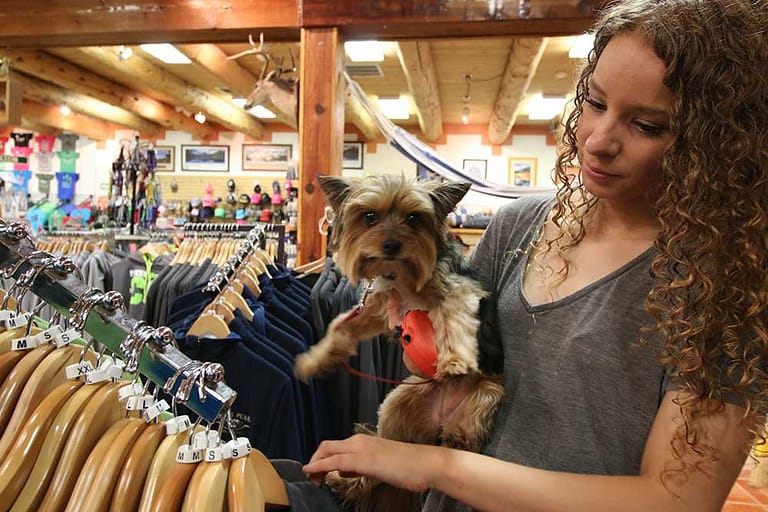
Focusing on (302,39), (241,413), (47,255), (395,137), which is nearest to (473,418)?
(241,413)

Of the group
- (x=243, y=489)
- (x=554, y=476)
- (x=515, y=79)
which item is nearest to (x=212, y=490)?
(x=243, y=489)

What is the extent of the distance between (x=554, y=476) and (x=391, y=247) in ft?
2.27

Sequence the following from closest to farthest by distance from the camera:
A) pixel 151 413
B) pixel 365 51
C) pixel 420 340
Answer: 1. pixel 151 413
2. pixel 420 340
3. pixel 365 51

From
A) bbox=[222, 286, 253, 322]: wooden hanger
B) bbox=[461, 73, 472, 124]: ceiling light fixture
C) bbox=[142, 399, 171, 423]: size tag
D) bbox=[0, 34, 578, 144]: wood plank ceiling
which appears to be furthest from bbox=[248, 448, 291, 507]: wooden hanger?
bbox=[461, 73, 472, 124]: ceiling light fixture

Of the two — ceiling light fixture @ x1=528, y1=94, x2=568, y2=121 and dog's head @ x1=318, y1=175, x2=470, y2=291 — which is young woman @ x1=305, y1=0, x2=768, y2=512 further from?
ceiling light fixture @ x1=528, y1=94, x2=568, y2=121

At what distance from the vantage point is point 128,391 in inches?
33.2

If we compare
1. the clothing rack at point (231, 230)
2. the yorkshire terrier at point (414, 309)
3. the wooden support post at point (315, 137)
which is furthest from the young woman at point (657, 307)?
the clothing rack at point (231, 230)

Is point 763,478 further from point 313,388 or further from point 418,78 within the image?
point 418,78

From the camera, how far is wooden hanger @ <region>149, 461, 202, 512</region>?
0.69 meters

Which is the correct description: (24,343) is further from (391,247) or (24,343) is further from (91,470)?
(391,247)

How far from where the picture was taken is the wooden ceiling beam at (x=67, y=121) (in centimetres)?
799

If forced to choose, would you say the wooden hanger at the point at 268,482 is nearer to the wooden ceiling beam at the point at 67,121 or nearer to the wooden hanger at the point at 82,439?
the wooden hanger at the point at 82,439

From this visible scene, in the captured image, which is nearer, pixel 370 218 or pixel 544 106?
pixel 370 218

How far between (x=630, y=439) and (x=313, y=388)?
1.13 m
